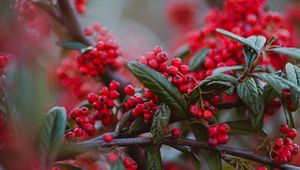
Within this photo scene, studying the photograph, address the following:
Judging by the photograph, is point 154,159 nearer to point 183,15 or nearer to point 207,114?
point 207,114

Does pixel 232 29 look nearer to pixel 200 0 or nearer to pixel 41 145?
pixel 41 145

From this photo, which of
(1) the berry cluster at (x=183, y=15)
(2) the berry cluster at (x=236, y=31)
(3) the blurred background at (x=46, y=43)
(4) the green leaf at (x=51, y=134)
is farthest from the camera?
(1) the berry cluster at (x=183, y=15)

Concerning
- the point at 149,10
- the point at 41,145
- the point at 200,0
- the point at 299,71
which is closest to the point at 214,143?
the point at 299,71

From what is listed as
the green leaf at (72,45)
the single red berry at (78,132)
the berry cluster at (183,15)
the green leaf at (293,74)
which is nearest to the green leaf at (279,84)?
the green leaf at (293,74)

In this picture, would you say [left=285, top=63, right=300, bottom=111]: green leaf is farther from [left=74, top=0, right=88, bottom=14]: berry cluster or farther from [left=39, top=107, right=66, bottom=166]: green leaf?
[left=74, top=0, right=88, bottom=14]: berry cluster

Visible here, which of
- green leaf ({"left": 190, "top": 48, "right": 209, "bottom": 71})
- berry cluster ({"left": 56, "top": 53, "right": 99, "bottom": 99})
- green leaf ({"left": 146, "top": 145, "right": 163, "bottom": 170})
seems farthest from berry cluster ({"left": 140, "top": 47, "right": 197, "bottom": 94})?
berry cluster ({"left": 56, "top": 53, "right": 99, "bottom": 99})

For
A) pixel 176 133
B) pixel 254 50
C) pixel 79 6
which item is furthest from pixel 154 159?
pixel 79 6

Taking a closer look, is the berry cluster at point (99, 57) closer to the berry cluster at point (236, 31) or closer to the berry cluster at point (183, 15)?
the berry cluster at point (236, 31)
